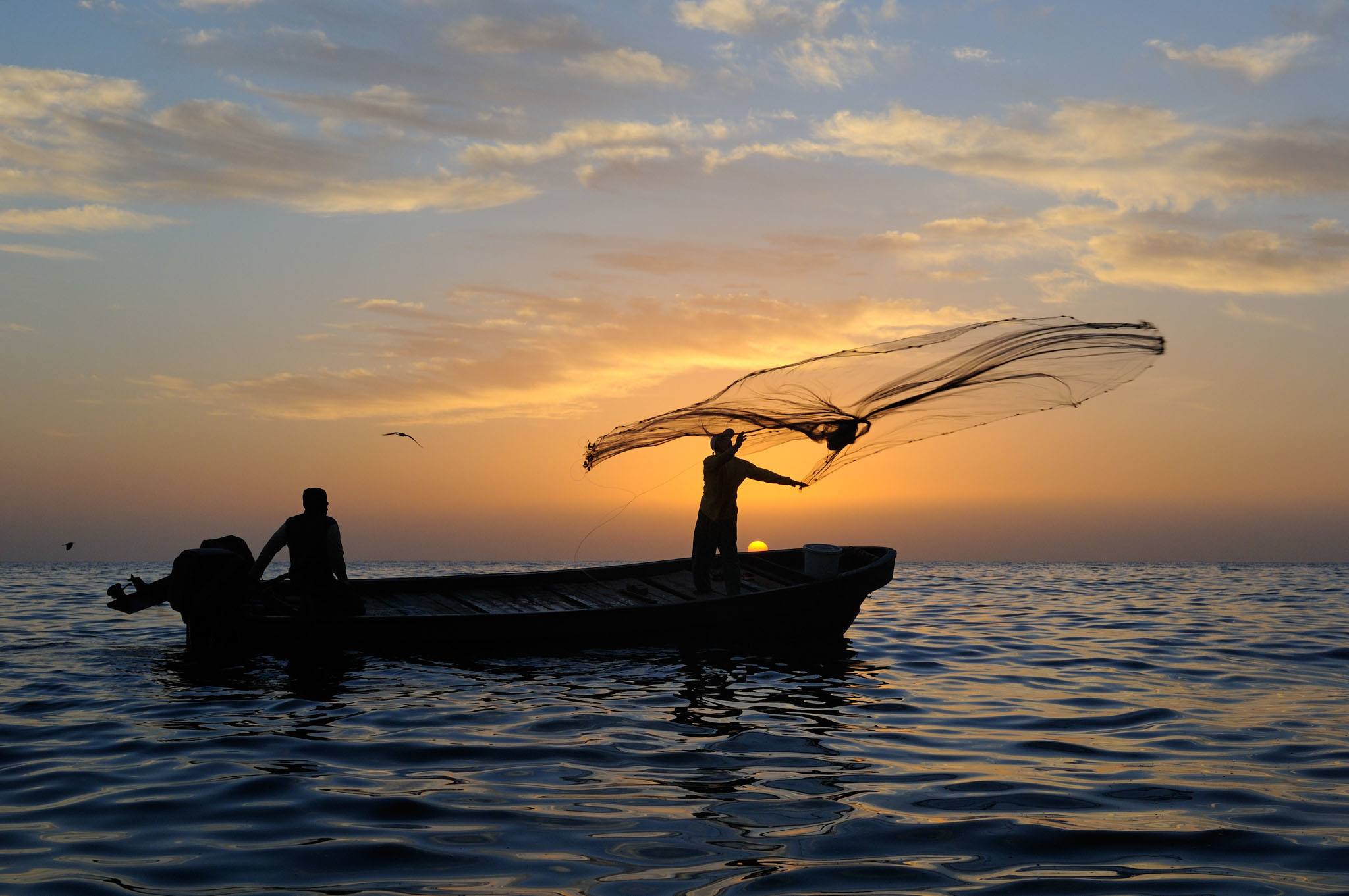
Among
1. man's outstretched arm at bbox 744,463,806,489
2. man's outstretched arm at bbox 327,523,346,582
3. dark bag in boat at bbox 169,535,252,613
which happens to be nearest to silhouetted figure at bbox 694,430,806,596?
man's outstretched arm at bbox 744,463,806,489

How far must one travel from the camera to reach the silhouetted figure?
52.3 feet

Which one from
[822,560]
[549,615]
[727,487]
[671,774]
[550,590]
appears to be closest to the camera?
[671,774]

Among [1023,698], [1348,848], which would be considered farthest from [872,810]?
[1023,698]

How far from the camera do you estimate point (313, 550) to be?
14812 mm

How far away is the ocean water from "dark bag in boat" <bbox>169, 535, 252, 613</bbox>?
0.95 meters

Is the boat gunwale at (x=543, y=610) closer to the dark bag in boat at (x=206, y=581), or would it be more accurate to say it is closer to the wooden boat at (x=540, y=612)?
the wooden boat at (x=540, y=612)

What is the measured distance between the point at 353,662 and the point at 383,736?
220 inches

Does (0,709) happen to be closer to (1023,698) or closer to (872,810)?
(872,810)

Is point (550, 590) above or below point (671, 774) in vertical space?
above

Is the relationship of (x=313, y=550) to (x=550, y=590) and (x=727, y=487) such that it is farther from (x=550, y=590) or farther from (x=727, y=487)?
(x=727, y=487)

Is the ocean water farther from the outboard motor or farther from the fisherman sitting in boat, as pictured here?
the fisherman sitting in boat

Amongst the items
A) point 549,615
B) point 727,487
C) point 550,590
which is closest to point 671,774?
point 549,615

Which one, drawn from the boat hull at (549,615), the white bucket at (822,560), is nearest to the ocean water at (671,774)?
the boat hull at (549,615)

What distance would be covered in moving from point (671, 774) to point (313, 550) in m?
8.59
